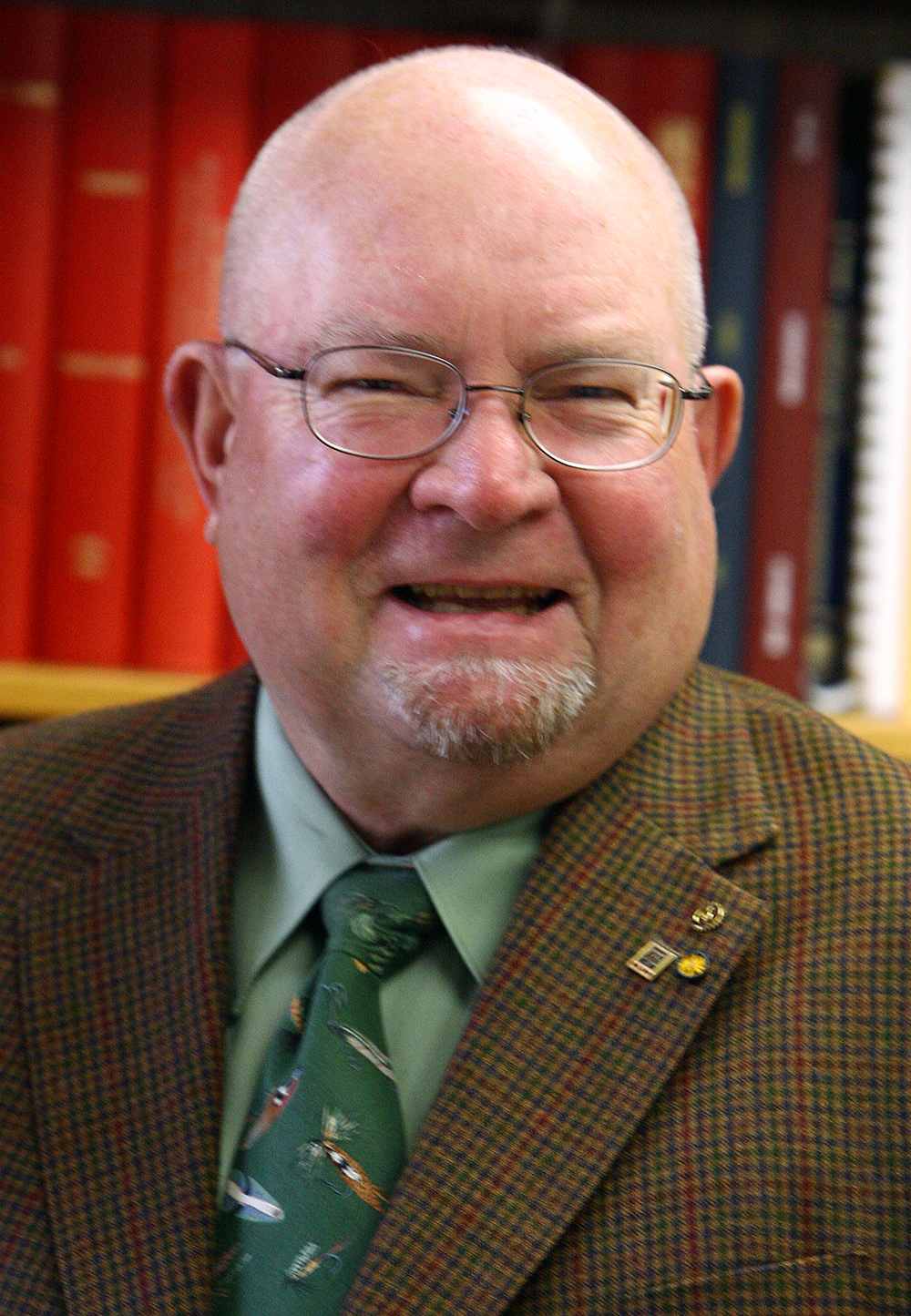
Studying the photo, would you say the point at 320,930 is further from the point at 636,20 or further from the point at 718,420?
the point at 636,20

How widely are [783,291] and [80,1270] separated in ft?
3.26

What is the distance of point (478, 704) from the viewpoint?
2.72 feet

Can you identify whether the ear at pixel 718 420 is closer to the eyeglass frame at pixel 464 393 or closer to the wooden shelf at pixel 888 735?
the eyeglass frame at pixel 464 393

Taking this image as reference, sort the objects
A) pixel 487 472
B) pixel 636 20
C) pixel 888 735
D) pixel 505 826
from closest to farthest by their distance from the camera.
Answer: pixel 487 472 < pixel 505 826 < pixel 888 735 < pixel 636 20

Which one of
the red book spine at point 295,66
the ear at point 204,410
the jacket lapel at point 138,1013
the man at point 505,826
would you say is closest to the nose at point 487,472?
the man at point 505,826

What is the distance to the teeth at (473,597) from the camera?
0.85 meters

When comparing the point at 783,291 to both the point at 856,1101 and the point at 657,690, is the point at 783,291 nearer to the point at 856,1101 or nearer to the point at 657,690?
the point at 657,690

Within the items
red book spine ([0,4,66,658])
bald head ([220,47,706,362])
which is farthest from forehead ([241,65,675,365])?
red book spine ([0,4,66,658])

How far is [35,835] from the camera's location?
3.41 feet

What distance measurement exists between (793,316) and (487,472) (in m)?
0.56

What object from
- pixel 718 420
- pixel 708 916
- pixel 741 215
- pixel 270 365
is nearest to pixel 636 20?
pixel 741 215

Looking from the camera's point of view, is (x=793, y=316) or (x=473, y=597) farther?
(x=793, y=316)

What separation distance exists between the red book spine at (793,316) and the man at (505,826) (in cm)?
30

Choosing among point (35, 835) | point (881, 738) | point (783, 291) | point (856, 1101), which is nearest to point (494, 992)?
point (856, 1101)
